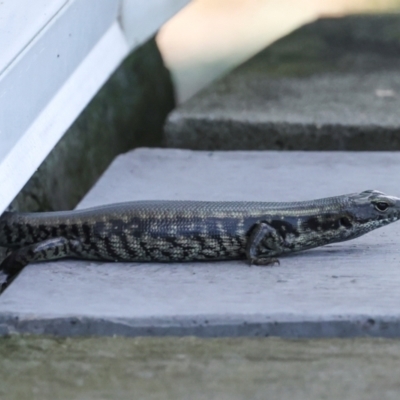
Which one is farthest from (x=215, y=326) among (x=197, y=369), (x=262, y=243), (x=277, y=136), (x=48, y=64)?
(x=277, y=136)

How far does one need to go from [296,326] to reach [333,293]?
0.33m

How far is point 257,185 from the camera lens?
543 cm

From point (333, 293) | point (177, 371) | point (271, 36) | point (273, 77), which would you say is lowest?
point (271, 36)

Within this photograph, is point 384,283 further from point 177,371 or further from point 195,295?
point 177,371

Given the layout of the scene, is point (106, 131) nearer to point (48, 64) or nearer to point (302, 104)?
point (302, 104)

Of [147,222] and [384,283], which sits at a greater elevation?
[147,222]

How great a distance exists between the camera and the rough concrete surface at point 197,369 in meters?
3.07

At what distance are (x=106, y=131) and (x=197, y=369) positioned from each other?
500cm

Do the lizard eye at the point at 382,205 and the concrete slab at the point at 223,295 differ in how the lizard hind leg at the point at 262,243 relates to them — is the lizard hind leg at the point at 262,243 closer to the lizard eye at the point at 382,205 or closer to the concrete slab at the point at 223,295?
the concrete slab at the point at 223,295

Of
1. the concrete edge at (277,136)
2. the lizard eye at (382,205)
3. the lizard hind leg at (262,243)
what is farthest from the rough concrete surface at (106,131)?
the lizard eye at (382,205)

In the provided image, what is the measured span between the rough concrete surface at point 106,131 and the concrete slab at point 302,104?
0.87 m

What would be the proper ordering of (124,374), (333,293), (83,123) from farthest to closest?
(83,123) < (333,293) < (124,374)

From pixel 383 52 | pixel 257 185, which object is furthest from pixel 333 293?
pixel 383 52

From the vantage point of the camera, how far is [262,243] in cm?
416
